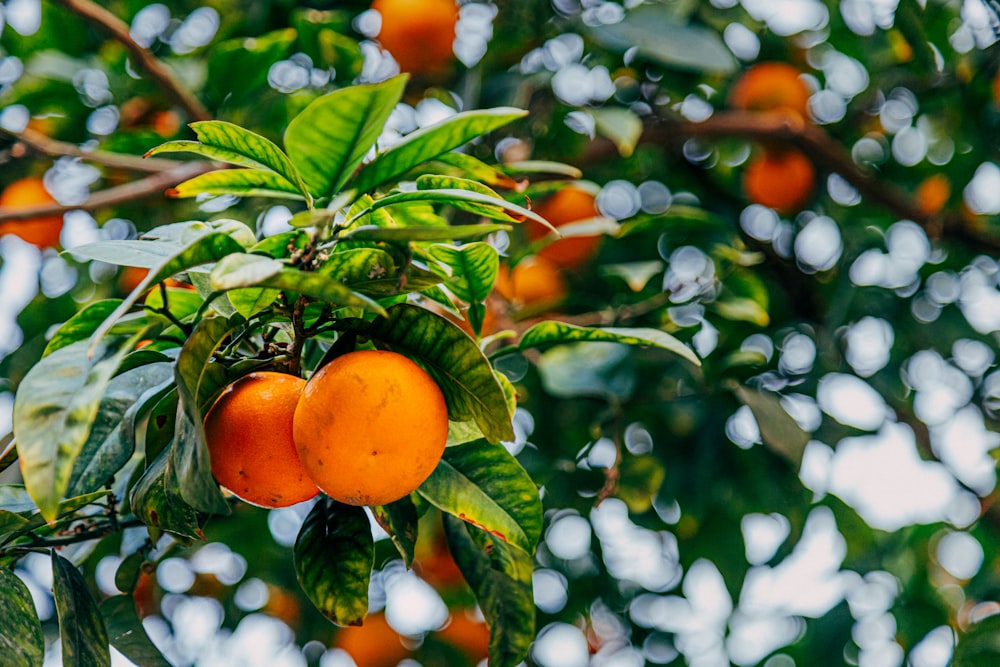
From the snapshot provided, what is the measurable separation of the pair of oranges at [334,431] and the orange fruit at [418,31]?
1101 mm

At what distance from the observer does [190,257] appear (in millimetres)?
625

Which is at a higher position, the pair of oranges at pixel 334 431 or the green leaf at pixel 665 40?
the pair of oranges at pixel 334 431

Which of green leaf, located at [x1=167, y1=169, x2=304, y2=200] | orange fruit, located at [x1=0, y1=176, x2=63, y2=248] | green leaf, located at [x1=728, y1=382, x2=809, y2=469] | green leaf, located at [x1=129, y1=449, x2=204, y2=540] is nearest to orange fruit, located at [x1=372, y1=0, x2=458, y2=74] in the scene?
orange fruit, located at [x1=0, y1=176, x2=63, y2=248]

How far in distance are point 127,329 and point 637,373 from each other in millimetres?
1064

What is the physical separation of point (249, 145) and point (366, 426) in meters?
0.22

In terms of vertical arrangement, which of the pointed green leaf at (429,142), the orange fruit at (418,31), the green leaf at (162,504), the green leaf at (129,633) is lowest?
the green leaf at (129,633)

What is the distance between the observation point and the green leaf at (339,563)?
793 millimetres

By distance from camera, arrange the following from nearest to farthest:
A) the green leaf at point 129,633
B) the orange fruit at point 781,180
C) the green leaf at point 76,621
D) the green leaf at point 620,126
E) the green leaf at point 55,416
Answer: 1. the green leaf at point 55,416
2. the green leaf at point 76,621
3. the green leaf at point 129,633
4. the green leaf at point 620,126
5. the orange fruit at point 781,180

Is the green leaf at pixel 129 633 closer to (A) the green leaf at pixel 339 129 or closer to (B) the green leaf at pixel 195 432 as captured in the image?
(B) the green leaf at pixel 195 432

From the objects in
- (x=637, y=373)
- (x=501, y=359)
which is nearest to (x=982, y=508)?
(x=637, y=373)

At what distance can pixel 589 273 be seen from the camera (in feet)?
6.54

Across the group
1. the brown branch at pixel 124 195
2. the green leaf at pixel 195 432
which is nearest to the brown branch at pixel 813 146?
the brown branch at pixel 124 195

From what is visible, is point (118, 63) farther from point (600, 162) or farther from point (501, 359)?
point (501, 359)

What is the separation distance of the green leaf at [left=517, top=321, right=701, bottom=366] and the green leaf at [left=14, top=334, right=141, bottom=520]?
16.5 inches
